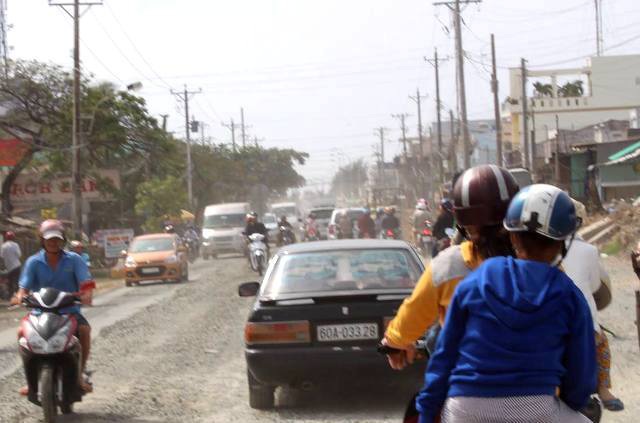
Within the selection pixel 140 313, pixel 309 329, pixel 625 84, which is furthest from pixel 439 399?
pixel 625 84

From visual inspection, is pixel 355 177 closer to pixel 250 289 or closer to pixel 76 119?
pixel 76 119

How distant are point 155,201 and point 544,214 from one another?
53534 mm

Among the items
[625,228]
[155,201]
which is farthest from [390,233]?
[155,201]

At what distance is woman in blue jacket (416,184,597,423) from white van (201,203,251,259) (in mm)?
44406

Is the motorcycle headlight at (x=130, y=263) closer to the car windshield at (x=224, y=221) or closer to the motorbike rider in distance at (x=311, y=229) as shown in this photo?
the motorbike rider in distance at (x=311, y=229)

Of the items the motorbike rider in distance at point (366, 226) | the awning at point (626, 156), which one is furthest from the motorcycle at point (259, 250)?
the awning at point (626, 156)

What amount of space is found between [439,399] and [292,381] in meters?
5.23

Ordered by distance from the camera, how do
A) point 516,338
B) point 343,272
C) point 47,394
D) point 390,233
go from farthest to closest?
1. point 390,233
2. point 343,272
3. point 47,394
4. point 516,338

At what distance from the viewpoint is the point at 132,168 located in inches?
2179

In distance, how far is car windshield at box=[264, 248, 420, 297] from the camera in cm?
934

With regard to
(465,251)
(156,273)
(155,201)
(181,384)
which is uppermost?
(155,201)

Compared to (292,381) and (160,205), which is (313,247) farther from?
(160,205)

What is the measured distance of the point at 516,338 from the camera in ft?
11.9

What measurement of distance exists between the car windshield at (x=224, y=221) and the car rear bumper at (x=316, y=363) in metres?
40.7
